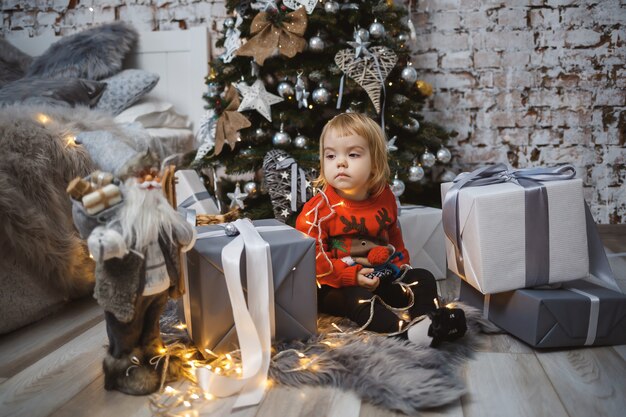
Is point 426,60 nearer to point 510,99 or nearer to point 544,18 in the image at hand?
point 510,99

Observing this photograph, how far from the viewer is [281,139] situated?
7.36ft

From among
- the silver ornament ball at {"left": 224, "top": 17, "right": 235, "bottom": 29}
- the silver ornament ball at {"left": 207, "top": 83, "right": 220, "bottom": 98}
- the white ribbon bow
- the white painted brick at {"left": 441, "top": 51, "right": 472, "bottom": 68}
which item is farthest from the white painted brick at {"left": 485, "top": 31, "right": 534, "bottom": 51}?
the white ribbon bow

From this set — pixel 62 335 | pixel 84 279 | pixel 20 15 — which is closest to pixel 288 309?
pixel 62 335

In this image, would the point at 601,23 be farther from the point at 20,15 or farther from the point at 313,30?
the point at 20,15

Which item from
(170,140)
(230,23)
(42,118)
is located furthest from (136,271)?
(170,140)

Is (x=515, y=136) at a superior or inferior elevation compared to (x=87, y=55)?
inferior

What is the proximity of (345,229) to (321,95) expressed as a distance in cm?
84

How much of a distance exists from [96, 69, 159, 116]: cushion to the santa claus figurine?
182 centimetres

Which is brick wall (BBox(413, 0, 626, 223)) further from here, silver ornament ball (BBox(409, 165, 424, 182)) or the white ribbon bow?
the white ribbon bow

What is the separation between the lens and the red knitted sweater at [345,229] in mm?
1529

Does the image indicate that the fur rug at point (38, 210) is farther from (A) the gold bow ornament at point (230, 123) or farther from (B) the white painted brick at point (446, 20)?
(B) the white painted brick at point (446, 20)

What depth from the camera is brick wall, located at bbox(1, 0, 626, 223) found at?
2625mm

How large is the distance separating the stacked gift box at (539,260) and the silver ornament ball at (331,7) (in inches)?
45.0

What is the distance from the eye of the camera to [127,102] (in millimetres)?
2771
